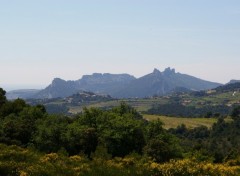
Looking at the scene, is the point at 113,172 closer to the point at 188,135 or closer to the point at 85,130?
the point at 85,130

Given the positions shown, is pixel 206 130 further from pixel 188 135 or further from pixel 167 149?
pixel 167 149

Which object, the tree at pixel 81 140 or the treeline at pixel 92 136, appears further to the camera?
the treeline at pixel 92 136

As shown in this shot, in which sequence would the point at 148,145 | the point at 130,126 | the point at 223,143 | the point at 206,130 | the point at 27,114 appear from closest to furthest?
the point at 148,145, the point at 130,126, the point at 27,114, the point at 223,143, the point at 206,130

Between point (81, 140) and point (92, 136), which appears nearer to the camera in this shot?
point (81, 140)

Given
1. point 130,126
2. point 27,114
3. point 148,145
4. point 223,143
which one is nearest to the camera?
point 148,145

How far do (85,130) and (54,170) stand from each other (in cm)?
3046

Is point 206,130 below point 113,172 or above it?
below

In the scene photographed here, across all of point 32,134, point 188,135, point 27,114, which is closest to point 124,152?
point 32,134

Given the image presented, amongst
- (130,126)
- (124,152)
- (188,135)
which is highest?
(130,126)

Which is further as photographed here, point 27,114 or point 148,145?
point 27,114

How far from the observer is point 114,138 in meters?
54.5

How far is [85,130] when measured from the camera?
54344mm

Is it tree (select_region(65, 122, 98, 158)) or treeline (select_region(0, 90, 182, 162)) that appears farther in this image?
treeline (select_region(0, 90, 182, 162))

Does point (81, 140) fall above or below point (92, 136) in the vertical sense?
below
